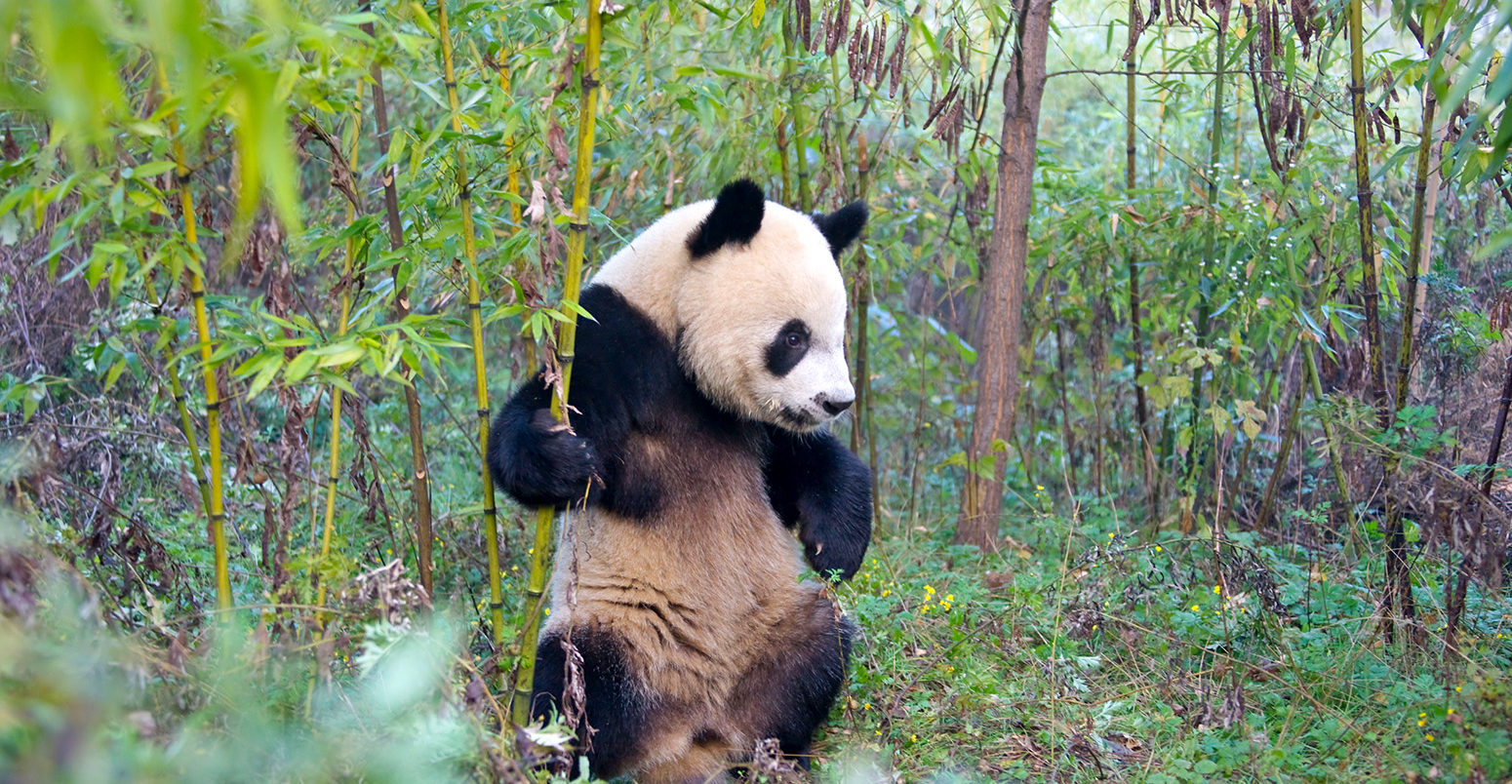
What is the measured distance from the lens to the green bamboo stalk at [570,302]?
256cm

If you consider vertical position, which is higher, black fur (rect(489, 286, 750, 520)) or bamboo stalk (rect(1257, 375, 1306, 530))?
black fur (rect(489, 286, 750, 520))

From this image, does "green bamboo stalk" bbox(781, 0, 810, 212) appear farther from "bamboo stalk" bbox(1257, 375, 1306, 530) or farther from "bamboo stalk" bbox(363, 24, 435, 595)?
"bamboo stalk" bbox(1257, 375, 1306, 530)

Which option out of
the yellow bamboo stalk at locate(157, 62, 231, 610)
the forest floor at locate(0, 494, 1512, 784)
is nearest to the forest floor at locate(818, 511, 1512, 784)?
the forest floor at locate(0, 494, 1512, 784)

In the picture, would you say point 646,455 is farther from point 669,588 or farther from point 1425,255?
point 1425,255

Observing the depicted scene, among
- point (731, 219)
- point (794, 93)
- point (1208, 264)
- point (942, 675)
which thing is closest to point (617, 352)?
point (731, 219)

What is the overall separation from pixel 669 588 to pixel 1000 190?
2.51 meters

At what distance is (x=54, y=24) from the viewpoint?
1.12 meters

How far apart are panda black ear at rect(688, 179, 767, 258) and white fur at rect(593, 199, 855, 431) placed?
41 mm

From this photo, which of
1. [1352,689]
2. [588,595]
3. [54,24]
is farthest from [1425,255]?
[54,24]

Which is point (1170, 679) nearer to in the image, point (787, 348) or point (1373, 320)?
point (1373, 320)

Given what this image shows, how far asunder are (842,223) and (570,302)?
4.40 feet

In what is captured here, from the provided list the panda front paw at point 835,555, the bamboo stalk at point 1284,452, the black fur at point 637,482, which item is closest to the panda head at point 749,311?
the black fur at point 637,482

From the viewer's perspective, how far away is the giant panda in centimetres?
316

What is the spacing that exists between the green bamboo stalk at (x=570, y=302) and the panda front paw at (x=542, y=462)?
0.14 feet
